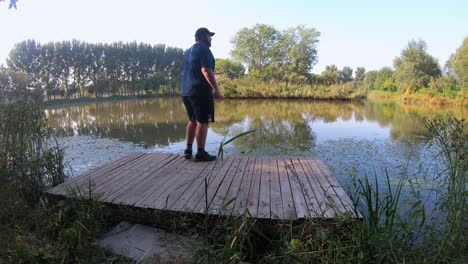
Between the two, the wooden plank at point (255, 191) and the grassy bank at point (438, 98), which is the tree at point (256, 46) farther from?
the wooden plank at point (255, 191)

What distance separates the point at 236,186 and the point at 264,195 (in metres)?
0.37

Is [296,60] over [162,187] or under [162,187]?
over

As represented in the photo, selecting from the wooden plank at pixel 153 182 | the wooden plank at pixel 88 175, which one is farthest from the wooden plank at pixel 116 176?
the wooden plank at pixel 153 182

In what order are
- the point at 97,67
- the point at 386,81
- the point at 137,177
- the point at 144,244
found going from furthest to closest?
the point at 386,81 < the point at 97,67 < the point at 137,177 < the point at 144,244

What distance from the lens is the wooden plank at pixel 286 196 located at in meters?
2.29

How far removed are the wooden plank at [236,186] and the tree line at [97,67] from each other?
89.7 feet

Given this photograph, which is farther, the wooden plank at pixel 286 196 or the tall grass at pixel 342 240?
the wooden plank at pixel 286 196

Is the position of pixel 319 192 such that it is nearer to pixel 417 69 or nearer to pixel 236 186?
pixel 236 186

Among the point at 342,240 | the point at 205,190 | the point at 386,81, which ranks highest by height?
the point at 386,81

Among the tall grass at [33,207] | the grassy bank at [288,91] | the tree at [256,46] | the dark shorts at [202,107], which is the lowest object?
the tall grass at [33,207]

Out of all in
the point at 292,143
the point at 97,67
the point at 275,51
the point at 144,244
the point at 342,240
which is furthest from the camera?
the point at 275,51

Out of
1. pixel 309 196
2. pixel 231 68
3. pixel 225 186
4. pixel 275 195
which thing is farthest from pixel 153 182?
pixel 231 68

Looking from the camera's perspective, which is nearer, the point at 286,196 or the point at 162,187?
the point at 286,196

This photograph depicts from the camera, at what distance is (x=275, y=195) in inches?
107
